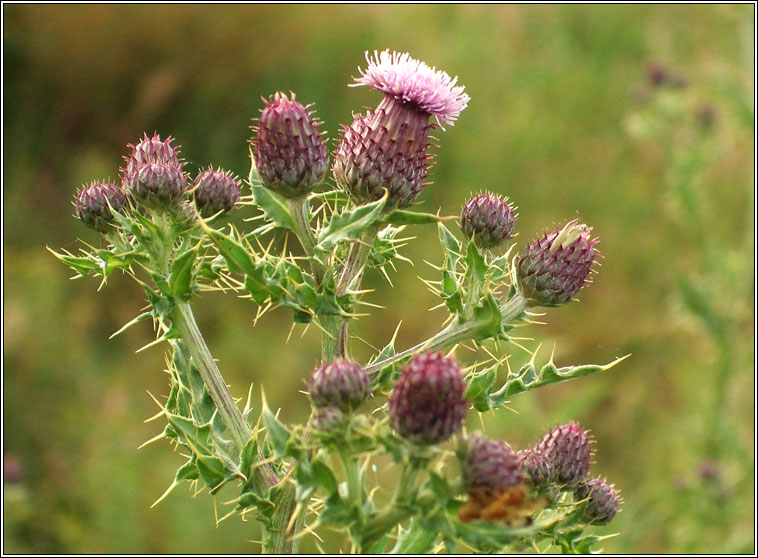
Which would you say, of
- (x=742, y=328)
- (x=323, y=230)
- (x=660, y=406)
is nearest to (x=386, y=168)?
(x=323, y=230)

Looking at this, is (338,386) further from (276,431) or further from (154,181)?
(154,181)

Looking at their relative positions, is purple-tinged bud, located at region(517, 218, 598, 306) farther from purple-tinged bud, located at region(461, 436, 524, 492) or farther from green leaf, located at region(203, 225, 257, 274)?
green leaf, located at region(203, 225, 257, 274)

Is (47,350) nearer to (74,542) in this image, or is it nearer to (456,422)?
(74,542)

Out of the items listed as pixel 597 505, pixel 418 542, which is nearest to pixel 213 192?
pixel 418 542

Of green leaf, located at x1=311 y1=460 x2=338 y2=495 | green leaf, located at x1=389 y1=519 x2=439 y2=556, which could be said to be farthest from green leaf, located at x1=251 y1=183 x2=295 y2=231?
green leaf, located at x1=389 y1=519 x2=439 y2=556

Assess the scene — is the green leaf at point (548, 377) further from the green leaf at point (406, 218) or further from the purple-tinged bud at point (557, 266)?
the green leaf at point (406, 218)

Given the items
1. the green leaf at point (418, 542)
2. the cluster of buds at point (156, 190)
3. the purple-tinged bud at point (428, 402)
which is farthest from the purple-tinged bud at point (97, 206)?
the green leaf at point (418, 542)
